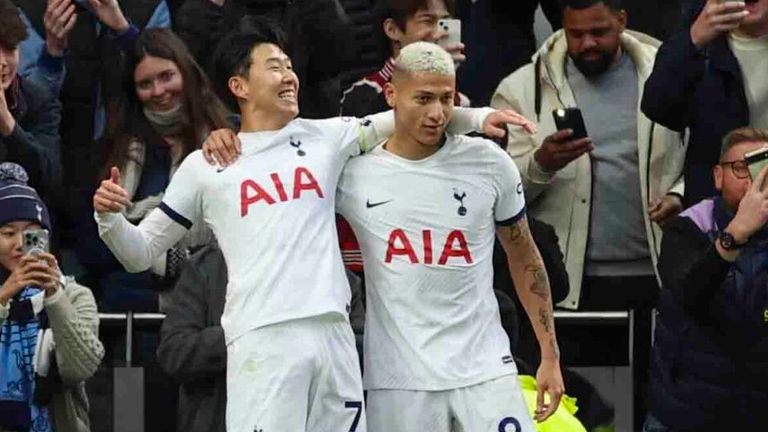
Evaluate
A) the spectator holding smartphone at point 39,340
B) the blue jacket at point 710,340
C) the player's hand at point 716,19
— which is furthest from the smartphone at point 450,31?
the spectator holding smartphone at point 39,340

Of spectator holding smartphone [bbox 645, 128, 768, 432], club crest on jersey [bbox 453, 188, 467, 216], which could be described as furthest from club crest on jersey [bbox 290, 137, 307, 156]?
spectator holding smartphone [bbox 645, 128, 768, 432]

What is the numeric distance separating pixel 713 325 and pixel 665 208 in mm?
1113

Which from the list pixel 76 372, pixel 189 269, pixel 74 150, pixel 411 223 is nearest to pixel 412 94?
pixel 411 223

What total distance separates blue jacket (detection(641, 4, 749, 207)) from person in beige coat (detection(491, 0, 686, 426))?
22 cm

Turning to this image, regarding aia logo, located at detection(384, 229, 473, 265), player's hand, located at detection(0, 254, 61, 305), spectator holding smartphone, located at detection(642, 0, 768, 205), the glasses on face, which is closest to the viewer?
aia logo, located at detection(384, 229, 473, 265)

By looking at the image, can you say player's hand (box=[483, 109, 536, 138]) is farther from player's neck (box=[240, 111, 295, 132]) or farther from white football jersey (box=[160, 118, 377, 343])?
player's neck (box=[240, 111, 295, 132])

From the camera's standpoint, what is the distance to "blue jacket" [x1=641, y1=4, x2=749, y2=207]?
38.1 ft

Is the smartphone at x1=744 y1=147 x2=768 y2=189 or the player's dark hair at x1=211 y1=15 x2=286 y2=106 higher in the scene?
the player's dark hair at x1=211 y1=15 x2=286 y2=106

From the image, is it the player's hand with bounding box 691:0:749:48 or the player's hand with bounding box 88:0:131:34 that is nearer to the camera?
the player's hand with bounding box 691:0:749:48

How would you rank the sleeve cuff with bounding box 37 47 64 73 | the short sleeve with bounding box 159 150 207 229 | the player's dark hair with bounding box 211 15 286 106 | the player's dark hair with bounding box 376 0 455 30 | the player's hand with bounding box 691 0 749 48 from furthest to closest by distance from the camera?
1. the sleeve cuff with bounding box 37 47 64 73
2. the player's dark hair with bounding box 376 0 455 30
3. the player's hand with bounding box 691 0 749 48
4. the player's dark hair with bounding box 211 15 286 106
5. the short sleeve with bounding box 159 150 207 229

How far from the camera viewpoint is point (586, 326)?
1214 centimetres

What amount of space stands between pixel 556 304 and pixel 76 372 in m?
2.45

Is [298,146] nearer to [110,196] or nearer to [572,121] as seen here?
[110,196]

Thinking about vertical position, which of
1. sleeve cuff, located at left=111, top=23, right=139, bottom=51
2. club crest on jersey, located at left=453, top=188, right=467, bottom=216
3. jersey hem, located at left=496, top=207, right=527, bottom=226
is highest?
sleeve cuff, located at left=111, top=23, right=139, bottom=51
